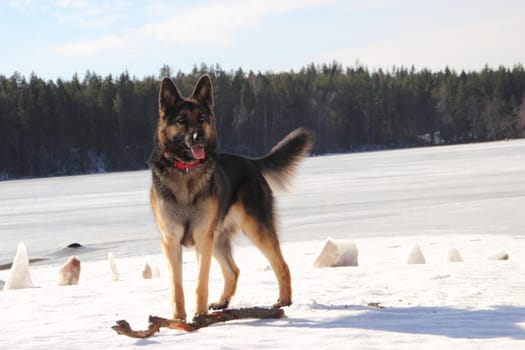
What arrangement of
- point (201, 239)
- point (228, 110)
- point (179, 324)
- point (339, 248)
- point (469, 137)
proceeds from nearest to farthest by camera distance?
point (179, 324) → point (201, 239) → point (339, 248) → point (228, 110) → point (469, 137)

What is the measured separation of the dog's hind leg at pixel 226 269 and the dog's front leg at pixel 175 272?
814mm

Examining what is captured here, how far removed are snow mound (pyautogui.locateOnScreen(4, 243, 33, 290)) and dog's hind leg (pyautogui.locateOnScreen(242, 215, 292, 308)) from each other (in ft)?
12.2

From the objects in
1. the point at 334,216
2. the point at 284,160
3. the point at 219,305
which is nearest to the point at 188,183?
the point at 219,305

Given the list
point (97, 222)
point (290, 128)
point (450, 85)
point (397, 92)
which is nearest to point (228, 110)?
point (290, 128)

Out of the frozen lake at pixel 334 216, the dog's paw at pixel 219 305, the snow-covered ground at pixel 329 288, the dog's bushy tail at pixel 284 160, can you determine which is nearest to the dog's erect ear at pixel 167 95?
the dog's bushy tail at pixel 284 160

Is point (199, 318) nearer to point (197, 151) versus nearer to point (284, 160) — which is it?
point (197, 151)

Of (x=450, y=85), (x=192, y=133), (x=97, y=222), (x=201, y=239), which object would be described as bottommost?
(x=97, y=222)

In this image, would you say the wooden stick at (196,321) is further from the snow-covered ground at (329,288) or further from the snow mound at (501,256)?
the snow mound at (501,256)

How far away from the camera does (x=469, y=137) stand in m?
127

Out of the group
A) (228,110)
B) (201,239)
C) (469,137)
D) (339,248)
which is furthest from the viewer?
(469,137)

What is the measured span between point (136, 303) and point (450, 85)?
452 ft

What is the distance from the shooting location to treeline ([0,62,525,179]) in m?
84.1

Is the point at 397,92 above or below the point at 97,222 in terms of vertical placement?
above

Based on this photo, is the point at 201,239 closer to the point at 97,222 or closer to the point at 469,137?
the point at 97,222
